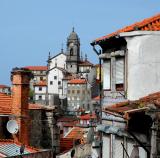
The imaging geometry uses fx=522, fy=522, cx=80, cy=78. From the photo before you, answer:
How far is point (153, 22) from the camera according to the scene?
1666 cm

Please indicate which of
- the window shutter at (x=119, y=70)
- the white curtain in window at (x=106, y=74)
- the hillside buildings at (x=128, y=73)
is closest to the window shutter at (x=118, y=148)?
the hillside buildings at (x=128, y=73)

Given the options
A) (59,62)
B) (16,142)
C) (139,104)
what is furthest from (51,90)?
(139,104)

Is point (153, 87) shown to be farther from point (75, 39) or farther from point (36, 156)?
point (75, 39)

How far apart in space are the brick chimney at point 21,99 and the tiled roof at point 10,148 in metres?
1.35

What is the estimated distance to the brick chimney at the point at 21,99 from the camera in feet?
77.6

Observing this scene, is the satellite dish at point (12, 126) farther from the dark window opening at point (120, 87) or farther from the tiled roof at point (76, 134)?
the tiled roof at point (76, 134)

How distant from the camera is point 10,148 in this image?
838 inches

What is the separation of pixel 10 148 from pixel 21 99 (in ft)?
10.7

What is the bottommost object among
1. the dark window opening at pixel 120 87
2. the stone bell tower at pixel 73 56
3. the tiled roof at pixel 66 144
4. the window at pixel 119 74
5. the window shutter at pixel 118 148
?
the tiled roof at pixel 66 144

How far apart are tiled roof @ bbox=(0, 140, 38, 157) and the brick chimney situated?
1.35 metres

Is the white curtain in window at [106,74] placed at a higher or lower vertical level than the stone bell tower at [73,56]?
lower

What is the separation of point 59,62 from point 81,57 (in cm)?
850

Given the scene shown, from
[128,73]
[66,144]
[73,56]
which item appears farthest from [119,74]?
[73,56]

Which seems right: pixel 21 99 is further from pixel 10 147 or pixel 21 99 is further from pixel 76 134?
pixel 76 134
